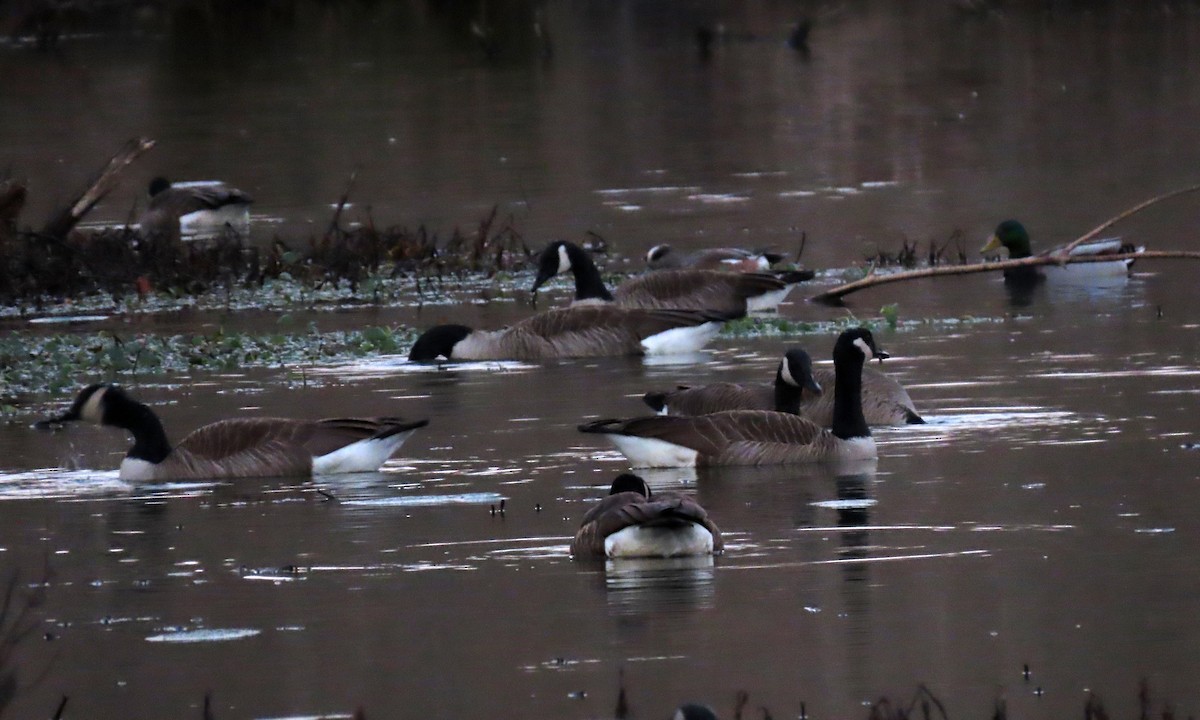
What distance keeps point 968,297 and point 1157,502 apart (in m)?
9.74

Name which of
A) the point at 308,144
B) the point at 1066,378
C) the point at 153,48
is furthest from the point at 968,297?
the point at 153,48

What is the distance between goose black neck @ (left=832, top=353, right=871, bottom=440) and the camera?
516 inches

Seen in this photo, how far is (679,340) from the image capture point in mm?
18500

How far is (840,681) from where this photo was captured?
798 centimetres

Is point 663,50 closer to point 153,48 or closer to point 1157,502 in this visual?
point 153,48

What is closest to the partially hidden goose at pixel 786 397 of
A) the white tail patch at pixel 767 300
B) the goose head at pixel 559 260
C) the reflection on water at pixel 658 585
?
the reflection on water at pixel 658 585

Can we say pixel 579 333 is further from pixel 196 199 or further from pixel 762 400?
pixel 196 199

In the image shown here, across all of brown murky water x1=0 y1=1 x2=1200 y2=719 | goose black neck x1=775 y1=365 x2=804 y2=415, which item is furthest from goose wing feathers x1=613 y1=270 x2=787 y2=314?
goose black neck x1=775 y1=365 x2=804 y2=415

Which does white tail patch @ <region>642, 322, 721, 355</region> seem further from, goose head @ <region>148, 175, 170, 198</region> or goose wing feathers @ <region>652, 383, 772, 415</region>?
goose head @ <region>148, 175, 170, 198</region>

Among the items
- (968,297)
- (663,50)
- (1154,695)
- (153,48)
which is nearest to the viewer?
(1154,695)

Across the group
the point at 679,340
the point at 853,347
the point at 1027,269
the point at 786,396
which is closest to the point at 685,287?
the point at 679,340

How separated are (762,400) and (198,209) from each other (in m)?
15.4

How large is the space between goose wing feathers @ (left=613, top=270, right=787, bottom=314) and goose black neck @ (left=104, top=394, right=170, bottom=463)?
22.8ft

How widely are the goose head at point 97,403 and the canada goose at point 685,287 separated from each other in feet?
21.9
